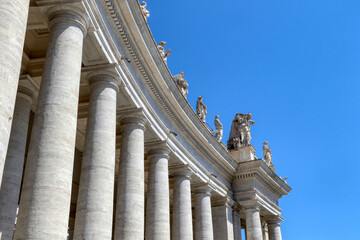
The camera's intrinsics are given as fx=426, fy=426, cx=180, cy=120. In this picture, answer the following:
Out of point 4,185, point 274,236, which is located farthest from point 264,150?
point 4,185

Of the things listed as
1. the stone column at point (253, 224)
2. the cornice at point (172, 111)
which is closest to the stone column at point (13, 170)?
the cornice at point (172, 111)

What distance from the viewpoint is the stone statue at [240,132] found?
309 ft

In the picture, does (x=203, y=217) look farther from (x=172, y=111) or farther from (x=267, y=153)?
(x=267, y=153)

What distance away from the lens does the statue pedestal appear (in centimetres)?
8988

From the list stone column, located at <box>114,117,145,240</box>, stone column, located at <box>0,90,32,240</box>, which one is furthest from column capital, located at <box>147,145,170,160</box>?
stone column, located at <box>0,90,32,240</box>

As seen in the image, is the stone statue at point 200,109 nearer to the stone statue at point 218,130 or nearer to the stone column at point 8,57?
the stone statue at point 218,130

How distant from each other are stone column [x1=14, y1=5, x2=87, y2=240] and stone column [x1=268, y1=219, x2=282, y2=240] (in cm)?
7483

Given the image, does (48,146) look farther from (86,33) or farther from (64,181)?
(86,33)

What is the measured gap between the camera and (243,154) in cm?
9056

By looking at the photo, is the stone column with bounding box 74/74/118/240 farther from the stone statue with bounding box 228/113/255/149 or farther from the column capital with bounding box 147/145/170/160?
the stone statue with bounding box 228/113/255/149

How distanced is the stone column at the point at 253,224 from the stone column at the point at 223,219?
12.5 ft

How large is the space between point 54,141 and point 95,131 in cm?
966

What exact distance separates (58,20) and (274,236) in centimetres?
7638

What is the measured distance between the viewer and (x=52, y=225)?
84.2 ft
